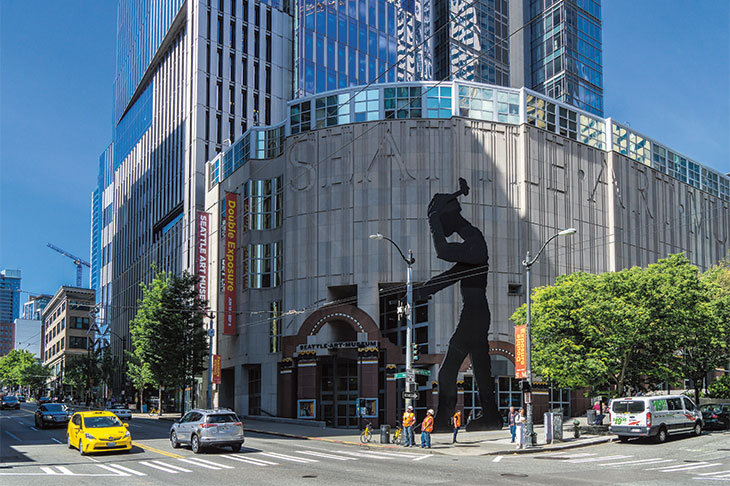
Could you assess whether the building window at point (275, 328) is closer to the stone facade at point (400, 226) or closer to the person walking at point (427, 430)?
the stone facade at point (400, 226)

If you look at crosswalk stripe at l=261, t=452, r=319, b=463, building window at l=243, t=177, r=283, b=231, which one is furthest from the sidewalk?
building window at l=243, t=177, r=283, b=231

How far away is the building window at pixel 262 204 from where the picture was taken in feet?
198

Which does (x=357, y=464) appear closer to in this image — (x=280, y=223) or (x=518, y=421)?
(x=518, y=421)

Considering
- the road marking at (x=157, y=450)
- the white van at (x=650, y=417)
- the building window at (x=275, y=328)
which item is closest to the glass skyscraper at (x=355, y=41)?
the building window at (x=275, y=328)

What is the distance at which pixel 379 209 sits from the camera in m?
53.3

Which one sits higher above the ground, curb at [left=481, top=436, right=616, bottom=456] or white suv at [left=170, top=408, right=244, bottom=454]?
white suv at [left=170, top=408, right=244, bottom=454]

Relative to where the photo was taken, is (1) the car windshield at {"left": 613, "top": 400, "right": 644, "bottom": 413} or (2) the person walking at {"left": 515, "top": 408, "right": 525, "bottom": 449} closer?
(2) the person walking at {"left": 515, "top": 408, "right": 525, "bottom": 449}

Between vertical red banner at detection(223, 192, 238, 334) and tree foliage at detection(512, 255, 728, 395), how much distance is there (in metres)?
30.1

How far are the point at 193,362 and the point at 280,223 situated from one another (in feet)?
45.9

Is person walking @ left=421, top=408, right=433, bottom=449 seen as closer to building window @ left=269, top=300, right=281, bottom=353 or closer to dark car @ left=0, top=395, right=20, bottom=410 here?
building window @ left=269, top=300, right=281, bottom=353

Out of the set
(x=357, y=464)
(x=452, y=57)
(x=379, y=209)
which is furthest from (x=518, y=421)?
(x=452, y=57)

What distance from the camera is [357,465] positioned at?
24.7 meters

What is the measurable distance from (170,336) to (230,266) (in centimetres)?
800

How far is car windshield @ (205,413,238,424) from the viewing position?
2875 centimetres
